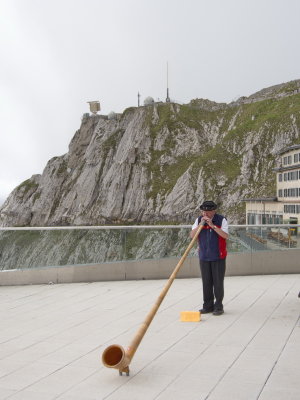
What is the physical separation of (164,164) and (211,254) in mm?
100410

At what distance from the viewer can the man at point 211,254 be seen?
639 cm

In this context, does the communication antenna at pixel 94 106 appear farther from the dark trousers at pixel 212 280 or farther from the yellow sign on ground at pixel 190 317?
the yellow sign on ground at pixel 190 317

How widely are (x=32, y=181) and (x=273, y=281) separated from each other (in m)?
123

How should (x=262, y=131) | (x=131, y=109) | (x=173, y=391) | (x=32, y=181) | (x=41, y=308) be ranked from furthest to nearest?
1. (x=32, y=181)
2. (x=131, y=109)
3. (x=262, y=131)
4. (x=41, y=308)
5. (x=173, y=391)

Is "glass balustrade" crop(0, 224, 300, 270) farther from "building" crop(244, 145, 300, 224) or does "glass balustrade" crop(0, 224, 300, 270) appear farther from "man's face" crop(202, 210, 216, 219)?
"building" crop(244, 145, 300, 224)

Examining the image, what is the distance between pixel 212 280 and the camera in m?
6.52

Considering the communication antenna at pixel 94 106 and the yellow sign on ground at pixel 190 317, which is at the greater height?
the communication antenna at pixel 94 106

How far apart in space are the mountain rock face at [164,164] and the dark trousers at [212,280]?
7088 centimetres

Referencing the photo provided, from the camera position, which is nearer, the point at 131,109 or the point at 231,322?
the point at 231,322

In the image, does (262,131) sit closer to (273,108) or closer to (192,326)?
(273,108)

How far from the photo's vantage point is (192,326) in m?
5.67

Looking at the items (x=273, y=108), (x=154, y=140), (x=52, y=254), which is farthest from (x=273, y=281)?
(x=154, y=140)

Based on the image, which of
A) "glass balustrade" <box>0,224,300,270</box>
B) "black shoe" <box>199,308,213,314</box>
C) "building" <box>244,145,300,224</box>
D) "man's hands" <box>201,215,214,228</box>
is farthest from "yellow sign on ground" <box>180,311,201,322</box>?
"building" <box>244,145,300,224</box>

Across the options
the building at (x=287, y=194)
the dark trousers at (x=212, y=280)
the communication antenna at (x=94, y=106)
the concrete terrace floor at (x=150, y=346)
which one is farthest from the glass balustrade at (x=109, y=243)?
the communication antenna at (x=94, y=106)
